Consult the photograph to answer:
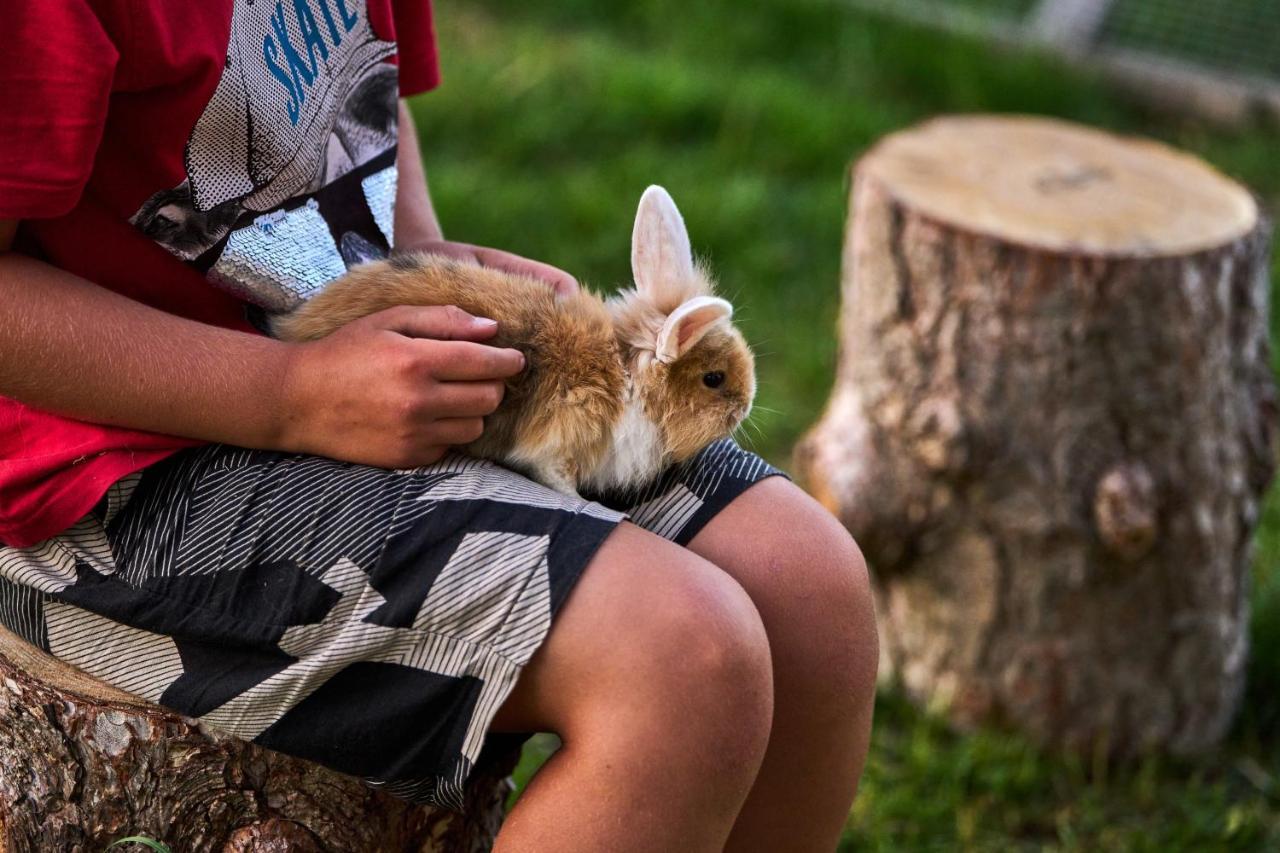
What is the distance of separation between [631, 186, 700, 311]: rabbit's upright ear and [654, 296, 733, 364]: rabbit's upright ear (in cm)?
5

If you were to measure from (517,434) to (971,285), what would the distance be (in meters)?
1.17

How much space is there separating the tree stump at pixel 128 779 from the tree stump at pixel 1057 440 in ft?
4.14

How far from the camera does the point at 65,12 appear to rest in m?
1.09

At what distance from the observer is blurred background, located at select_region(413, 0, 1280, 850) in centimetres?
321

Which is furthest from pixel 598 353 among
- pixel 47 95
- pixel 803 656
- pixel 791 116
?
pixel 791 116

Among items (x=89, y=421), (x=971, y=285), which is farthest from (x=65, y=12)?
(x=971, y=285)

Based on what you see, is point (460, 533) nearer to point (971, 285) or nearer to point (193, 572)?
point (193, 572)

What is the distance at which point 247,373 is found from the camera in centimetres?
122

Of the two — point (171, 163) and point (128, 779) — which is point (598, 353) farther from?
point (128, 779)

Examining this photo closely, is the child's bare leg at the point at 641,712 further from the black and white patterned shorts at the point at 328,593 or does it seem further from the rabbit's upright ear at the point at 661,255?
the rabbit's upright ear at the point at 661,255

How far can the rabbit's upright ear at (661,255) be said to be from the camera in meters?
1.36

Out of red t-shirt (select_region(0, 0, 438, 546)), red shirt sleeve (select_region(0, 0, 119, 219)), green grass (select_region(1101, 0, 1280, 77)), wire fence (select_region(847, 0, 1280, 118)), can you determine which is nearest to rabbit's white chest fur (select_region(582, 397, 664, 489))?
red t-shirt (select_region(0, 0, 438, 546))

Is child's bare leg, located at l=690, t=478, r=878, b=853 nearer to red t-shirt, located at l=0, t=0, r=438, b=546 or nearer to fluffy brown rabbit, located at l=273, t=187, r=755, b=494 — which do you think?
fluffy brown rabbit, located at l=273, t=187, r=755, b=494

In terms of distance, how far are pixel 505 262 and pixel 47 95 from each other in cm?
56
